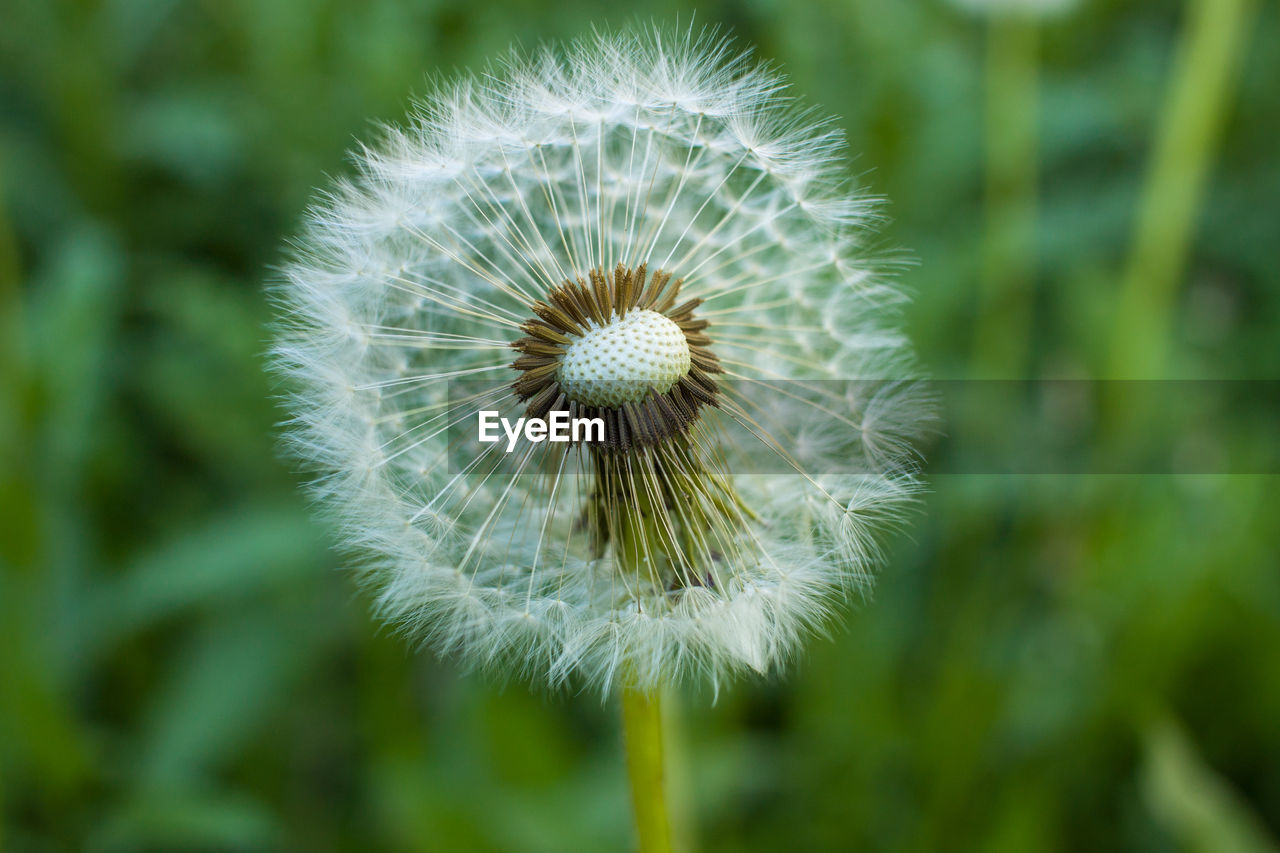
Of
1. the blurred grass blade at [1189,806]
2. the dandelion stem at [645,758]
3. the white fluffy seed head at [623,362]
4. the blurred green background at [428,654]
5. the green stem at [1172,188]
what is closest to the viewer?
the dandelion stem at [645,758]

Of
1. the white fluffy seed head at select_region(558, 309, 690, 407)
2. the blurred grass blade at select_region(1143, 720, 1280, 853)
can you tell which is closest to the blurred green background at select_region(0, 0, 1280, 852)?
the blurred grass blade at select_region(1143, 720, 1280, 853)

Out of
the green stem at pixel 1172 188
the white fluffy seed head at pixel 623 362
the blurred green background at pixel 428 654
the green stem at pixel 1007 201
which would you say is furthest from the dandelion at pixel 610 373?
the green stem at pixel 1172 188

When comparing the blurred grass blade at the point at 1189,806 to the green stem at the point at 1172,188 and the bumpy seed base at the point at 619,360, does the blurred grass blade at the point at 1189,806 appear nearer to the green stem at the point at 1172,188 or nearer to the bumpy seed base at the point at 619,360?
the green stem at the point at 1172,188

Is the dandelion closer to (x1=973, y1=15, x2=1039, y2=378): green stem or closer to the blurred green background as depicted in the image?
the blurred green background

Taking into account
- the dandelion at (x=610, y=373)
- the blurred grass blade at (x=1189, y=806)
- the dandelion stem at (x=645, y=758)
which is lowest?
the blurred grass blade at (x=1189, y=806)

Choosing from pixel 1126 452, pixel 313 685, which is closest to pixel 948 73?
pixel 1126 452

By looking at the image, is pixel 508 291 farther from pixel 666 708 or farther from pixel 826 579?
pixel 666 708

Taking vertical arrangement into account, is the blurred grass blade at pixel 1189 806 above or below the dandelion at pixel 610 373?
below

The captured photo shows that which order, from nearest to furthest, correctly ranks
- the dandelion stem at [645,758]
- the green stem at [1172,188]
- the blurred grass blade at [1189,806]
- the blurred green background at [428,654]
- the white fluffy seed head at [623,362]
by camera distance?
the dandelion stem at [645,758]
the white fluffy seed head at [623,362]
the blurred grass blade at [1189,806]
the blurred green background at [428,654]
the green stem at [1172,188]
